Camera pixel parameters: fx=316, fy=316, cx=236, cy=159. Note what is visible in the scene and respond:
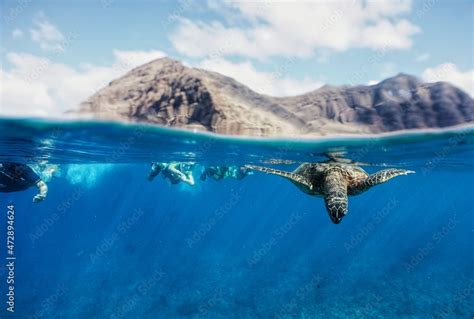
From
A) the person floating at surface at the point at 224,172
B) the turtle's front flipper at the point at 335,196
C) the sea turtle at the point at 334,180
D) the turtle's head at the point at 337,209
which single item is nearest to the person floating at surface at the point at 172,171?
the person floating at surface at the point at 224,172

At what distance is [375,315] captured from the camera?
56.1 ft

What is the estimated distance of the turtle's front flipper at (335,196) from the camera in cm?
805

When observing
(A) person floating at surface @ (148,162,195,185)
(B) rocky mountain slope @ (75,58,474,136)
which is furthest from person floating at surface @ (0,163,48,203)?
(B) rocky mountain slope @ (75,58,474,136)

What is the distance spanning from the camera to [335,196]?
28.8 ft

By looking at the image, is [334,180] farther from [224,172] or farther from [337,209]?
[224,172]

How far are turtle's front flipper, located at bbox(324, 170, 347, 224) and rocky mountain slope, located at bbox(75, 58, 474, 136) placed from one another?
167cm

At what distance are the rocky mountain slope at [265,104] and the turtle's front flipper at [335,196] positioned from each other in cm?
167

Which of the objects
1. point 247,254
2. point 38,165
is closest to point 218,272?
point 247,254

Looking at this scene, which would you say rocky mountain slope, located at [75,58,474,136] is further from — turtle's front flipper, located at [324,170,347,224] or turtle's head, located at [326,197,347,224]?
turtle's head, located at [326,197,347,224]

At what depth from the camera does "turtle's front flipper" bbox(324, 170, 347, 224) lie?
8047 mm

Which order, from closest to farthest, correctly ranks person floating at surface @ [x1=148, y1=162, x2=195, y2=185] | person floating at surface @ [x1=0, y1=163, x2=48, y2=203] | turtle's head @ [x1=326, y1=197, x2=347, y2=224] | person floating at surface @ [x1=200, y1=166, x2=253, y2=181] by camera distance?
turtle's head @ [x1=326, y1=197, x2=347, y2=224]
person floating at surface @ [x1=0, y1=163, x2=48, y2=203]
person floating at surface @ [x1=148, y1=162, x2=195, y2=185]
person floating at surface @ [x1=200, y1=166, x2=253, y2=181]

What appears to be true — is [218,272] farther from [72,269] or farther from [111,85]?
[111,85]

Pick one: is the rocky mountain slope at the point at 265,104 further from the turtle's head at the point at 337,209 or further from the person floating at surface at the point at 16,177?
the person floating at surface at the point at 16,177

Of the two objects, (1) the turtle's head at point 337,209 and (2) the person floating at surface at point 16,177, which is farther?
(2) the person floating at surface at point 16,177
